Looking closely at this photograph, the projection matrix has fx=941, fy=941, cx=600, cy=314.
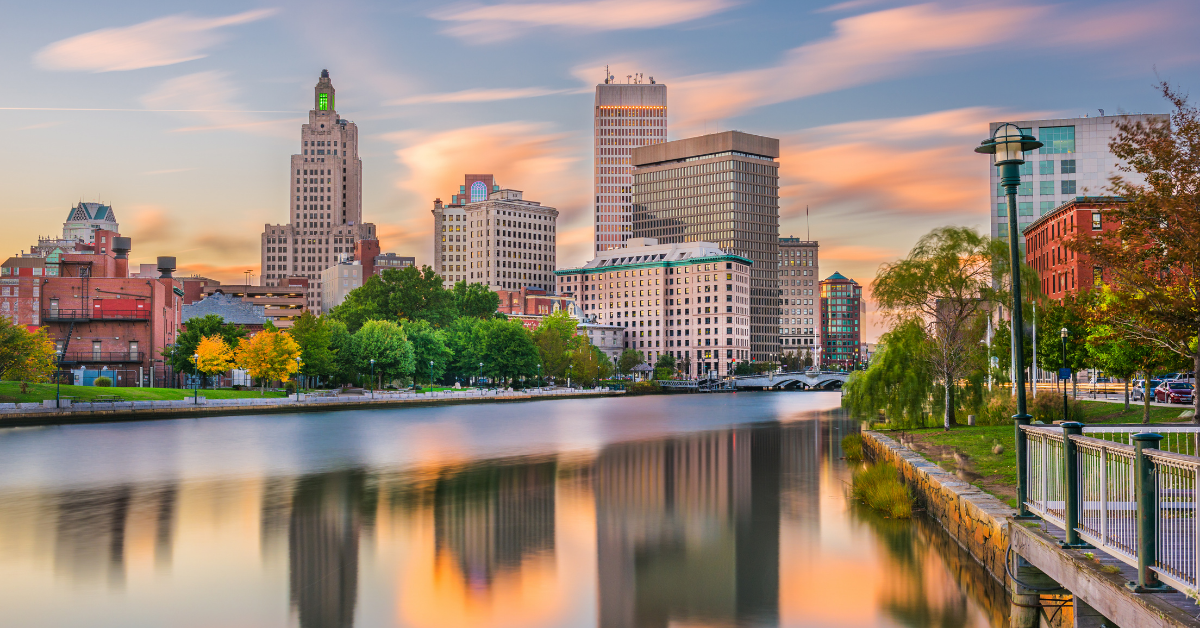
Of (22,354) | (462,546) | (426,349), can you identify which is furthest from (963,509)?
(426,349)

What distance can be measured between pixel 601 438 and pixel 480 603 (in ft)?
142

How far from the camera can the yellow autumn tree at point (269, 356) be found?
9775cm

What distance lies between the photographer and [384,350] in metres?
115

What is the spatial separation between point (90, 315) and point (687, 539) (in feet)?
299

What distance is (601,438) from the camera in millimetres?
60500

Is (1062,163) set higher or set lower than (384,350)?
higher

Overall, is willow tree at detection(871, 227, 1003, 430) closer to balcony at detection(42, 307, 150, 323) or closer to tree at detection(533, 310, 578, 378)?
balcony at detection(42, 307, 150, 323)

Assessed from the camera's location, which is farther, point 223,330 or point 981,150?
point 223,330

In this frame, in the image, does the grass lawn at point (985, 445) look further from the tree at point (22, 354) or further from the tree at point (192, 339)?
the tree at point (192, 339)

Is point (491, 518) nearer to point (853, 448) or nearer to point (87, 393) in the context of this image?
point (853, 448)

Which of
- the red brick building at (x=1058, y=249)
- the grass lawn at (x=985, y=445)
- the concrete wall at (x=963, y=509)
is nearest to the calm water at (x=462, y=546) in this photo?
the concrete wall at (x=963, y=509)

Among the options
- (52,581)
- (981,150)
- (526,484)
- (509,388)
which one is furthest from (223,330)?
(981,150)

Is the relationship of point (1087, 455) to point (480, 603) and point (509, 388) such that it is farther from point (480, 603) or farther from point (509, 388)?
point (509, 388)

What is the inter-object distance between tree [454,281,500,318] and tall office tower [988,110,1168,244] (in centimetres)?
8470
